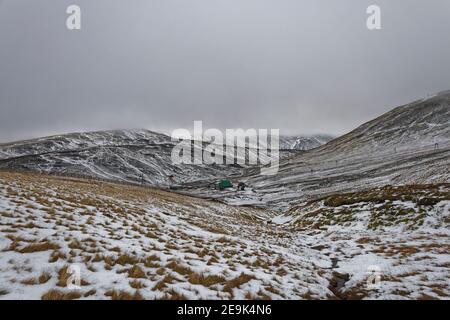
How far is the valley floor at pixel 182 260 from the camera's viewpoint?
743cm

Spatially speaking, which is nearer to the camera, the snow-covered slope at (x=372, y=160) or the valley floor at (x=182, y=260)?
the valley floor at (x=182, y=260)

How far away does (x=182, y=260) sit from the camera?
10.3 meters

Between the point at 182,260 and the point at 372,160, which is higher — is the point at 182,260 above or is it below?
below

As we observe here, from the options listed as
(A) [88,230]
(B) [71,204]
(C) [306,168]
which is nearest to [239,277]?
(A) [88,230]

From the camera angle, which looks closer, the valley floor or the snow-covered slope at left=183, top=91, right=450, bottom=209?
the valley floor

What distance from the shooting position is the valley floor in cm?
743

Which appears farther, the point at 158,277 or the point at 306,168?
the point at 306,168

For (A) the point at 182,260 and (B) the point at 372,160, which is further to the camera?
(B) the point at 372,160

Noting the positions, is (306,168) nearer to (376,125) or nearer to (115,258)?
(376,125)
